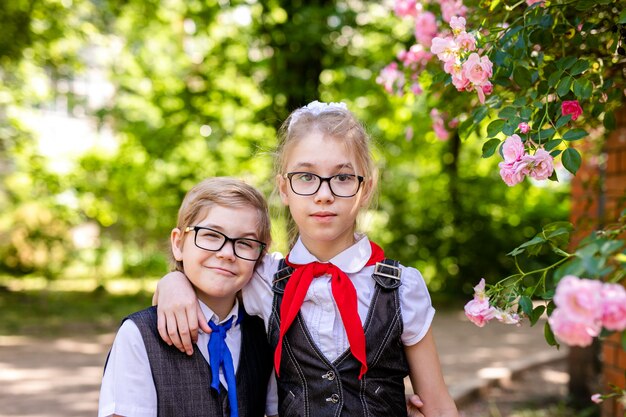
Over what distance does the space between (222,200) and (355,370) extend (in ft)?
2.06

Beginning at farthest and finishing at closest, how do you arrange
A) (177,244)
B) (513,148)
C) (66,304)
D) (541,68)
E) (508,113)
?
(66,304), (177,244), (541,68), (508,113), (513,148)

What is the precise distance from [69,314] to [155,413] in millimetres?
8739

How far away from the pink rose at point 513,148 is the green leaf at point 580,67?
235mm

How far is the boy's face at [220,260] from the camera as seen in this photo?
2055mm

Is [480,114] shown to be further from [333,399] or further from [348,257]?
[333,399]

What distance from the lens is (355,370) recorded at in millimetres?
1983

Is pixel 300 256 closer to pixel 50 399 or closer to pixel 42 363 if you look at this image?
pixel 50 399

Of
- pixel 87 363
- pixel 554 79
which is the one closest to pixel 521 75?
pixel 554 79

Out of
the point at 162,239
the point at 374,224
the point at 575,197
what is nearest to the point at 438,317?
the point at 374,224

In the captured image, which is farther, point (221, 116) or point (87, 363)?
point (221, 116)

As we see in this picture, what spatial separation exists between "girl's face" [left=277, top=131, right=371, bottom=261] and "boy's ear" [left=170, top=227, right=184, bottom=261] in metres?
0.36

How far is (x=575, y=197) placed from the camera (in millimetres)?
4820

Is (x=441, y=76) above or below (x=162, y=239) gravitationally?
above

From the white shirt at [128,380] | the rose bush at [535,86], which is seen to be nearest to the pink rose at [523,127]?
the rose bush at [535,86]
